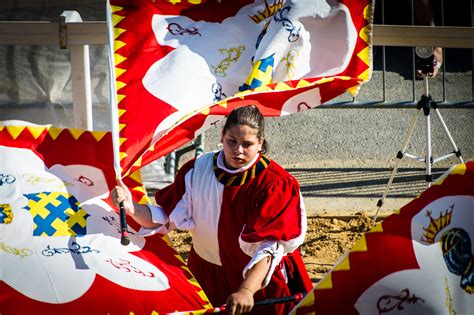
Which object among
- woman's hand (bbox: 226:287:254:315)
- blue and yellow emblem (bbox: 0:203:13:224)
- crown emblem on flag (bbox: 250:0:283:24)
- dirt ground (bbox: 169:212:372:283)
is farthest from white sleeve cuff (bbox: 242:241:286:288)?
dirt ground (bbox: 169:212:372:283)

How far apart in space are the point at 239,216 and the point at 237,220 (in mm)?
21

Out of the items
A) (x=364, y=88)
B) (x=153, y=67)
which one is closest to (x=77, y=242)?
(x=153, y=67)

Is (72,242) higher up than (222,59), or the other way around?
(222,59)

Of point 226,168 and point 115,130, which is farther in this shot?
point 115,130

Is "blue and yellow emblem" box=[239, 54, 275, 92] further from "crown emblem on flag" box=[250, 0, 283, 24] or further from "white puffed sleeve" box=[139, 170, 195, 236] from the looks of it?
"white puffed sleeve" box=[139, 170, 195, 236]

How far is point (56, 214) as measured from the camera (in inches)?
179

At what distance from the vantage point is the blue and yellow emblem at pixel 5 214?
449 cm

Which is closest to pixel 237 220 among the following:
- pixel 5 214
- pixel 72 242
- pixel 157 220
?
pixel 157 220

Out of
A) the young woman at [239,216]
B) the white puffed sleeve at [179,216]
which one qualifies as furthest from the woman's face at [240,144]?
the white puffed sleeve at [179,216]

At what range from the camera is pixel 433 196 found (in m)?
3.94

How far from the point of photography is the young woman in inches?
163

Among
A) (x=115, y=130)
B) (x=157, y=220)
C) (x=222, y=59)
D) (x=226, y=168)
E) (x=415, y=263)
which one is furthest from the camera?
(x=222, y=59)

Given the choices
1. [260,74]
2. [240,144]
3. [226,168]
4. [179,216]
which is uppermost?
[260,74]

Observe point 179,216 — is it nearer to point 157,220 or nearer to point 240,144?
point 157,220
